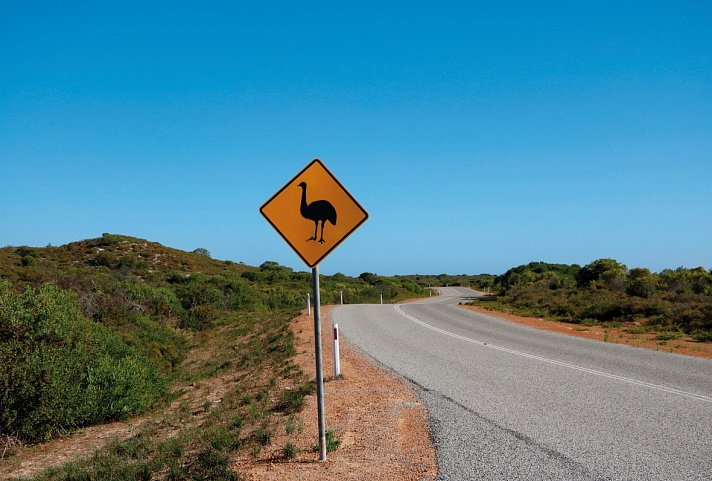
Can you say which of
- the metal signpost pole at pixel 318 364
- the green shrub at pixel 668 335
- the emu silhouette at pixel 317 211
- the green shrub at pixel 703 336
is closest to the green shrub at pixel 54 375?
the metal signpost pole at pixel 318 364

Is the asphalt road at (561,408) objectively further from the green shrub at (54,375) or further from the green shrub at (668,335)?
the green shrub at (54,375)

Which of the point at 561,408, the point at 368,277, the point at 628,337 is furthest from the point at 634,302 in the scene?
the point at 368,277

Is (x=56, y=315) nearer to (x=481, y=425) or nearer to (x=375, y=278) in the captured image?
(x=481, y=425)

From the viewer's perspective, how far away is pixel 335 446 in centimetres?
603

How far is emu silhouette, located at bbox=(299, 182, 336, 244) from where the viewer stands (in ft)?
17.1

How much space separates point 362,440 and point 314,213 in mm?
2981

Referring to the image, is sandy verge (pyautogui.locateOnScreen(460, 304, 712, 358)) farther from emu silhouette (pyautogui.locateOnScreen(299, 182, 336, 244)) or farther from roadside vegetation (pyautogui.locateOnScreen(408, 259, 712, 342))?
emu silhouette (pyautogui.locateOnScreen(299, 182, 336, 244))

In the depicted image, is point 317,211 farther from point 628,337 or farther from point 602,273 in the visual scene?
point 602,273

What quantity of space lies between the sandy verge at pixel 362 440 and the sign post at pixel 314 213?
985 mm

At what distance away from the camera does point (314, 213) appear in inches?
206

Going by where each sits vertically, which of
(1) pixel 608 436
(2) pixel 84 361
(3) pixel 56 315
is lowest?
(1) pixel 608 436

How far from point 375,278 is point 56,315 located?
193 feet

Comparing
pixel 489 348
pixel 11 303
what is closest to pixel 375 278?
pixel 489 348

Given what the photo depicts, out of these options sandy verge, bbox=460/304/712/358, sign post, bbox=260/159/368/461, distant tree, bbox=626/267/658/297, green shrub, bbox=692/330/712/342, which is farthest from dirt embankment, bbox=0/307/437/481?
distant tree, bbox=626/267/658/297
